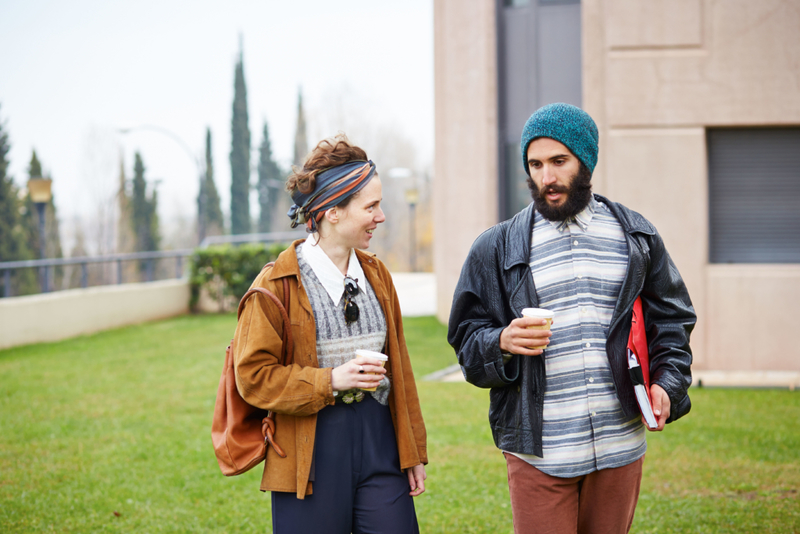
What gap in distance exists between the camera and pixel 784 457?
639 centimetres

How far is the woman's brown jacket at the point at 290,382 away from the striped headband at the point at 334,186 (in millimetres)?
185

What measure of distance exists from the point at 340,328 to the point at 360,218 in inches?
16.8

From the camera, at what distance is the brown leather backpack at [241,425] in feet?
8.60

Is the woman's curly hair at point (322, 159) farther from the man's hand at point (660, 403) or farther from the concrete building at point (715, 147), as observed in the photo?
the concrete building at point (715, 147)

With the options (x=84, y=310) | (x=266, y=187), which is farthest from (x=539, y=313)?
(x=266, y=187)

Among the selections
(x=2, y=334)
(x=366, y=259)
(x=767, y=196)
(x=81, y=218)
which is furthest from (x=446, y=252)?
(x=81, y=218)

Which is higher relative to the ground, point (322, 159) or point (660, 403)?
point (322, 159)

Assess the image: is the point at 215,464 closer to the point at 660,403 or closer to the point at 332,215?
the point at 332,215

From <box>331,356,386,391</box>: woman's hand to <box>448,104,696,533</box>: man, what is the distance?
352 mm

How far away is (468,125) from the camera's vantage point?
1374 centimetres

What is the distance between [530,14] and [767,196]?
17.0 ft

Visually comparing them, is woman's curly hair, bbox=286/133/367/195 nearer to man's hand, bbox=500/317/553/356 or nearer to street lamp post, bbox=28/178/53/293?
man's hand, bbox=500/317/553/356

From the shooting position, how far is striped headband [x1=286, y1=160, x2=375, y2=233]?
2.75 m

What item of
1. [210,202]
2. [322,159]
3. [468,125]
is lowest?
[322,159]
